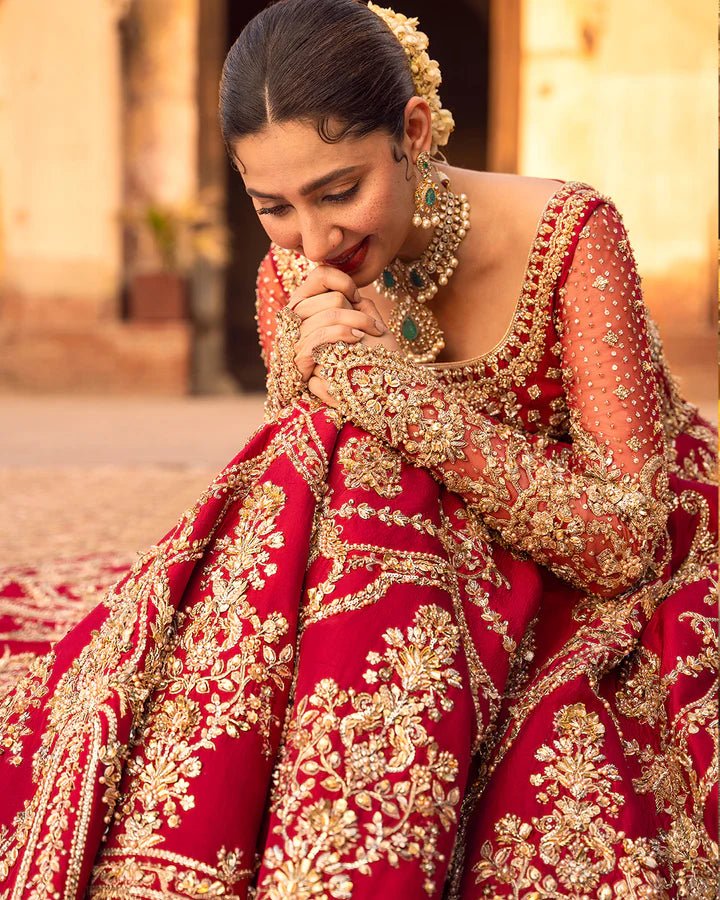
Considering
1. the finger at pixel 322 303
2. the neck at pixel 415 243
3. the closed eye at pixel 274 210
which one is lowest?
the finger at pixel 322 303

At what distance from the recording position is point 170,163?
28.9 feet

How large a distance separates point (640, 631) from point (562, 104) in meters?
7.95

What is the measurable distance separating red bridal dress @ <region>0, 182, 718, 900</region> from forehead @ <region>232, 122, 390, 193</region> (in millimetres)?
238

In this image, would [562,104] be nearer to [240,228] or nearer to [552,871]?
[240,228]

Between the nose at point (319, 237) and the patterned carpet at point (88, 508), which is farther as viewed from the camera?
the patterned carpet at point (88, 508)

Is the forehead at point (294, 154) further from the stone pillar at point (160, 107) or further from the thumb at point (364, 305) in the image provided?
the stone pillar at point (160, 107)

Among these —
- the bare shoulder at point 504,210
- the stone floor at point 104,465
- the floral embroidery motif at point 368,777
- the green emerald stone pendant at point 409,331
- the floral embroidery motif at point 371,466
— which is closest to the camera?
the floral embroidery motif at point 368,777

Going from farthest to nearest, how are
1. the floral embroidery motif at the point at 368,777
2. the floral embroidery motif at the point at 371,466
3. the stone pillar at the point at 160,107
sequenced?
the stone pillar at the point at 160,107, the floral embroidery motif at the point at 371,466, the floral embroidery motif at the point at 368,777

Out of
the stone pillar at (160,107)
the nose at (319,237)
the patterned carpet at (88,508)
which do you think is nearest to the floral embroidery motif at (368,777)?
the nose at (319,237)

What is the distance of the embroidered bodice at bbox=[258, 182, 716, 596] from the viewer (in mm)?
1669

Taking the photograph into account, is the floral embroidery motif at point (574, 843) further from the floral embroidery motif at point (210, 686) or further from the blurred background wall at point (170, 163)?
the blurred background wall at point (170, 163)

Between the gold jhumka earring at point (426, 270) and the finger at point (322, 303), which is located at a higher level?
the gold jhumka earring at point (426, 270)

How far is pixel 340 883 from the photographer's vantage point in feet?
4.24

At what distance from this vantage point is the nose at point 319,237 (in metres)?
1.74
